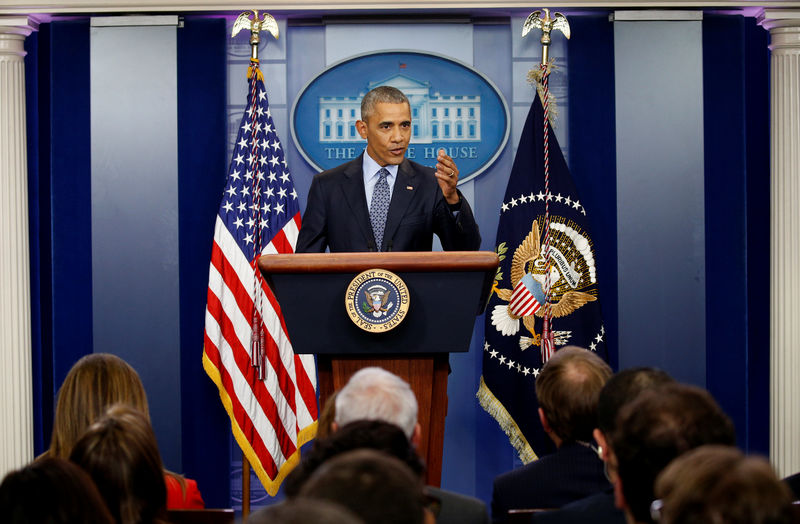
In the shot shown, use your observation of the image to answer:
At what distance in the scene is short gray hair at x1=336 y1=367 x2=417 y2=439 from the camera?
90.4 inches

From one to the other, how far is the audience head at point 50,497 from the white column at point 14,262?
13.5ft

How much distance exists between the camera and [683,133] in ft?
17.5

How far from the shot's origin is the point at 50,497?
154 cm

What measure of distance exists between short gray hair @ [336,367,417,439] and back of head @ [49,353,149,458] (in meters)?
0.83

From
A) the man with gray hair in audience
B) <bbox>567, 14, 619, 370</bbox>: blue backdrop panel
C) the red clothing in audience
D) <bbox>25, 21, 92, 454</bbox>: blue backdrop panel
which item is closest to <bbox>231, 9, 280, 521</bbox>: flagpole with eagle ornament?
<bbox>25, 21, 92, 454</bbox>: blue backdrop panel

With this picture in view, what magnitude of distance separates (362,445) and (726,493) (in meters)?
0.82

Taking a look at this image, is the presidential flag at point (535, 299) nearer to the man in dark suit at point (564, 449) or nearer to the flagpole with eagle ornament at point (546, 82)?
the flagpole with eagle ornament at point (546, 82)

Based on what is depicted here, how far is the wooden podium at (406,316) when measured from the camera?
3061mm

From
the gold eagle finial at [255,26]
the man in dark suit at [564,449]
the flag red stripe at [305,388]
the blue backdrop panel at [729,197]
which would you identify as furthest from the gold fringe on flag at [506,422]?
the man in dark suit at [564,449]

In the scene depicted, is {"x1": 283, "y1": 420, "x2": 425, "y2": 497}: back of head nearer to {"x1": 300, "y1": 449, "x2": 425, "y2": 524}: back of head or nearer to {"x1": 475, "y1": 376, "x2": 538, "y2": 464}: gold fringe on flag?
{"x1": 300, "y1": 449, "x2": 425, "y2": 524}: back of head

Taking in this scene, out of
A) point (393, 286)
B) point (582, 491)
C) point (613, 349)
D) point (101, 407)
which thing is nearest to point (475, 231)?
point (393, 286)

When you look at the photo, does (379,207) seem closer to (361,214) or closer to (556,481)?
(361,214)

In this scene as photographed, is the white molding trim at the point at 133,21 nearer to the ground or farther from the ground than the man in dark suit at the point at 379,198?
farther from the ground

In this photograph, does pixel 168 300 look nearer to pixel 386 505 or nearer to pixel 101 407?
pixel 101 407
